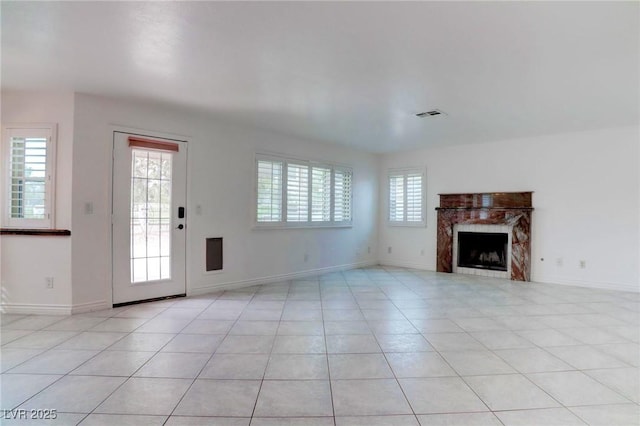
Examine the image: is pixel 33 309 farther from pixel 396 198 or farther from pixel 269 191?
pixel 396 198

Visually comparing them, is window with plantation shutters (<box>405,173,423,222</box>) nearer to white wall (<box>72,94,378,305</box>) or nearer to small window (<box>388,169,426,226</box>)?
small window (<box>388,169,426,226</box>)

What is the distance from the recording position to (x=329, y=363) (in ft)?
8.14

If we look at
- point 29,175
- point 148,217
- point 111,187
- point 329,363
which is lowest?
point 329,363

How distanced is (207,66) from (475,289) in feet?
15.1

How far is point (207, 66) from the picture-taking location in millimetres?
2891

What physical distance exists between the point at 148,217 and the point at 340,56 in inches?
118

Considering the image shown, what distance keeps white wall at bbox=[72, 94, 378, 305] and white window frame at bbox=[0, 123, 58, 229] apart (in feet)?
0.81

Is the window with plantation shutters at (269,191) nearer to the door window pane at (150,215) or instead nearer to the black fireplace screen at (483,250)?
the door window pane at (150,215)

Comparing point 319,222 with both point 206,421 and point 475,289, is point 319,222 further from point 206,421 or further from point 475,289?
point 206,421

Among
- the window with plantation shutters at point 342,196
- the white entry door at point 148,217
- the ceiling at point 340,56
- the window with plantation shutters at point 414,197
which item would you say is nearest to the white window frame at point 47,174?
the ceiling at point 340,56

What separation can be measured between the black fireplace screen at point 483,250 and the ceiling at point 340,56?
2416mm

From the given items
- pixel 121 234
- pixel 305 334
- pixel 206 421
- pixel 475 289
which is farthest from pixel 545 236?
pixel 121 234

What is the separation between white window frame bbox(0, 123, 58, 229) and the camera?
3.56 m

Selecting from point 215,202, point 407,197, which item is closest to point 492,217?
point 407,197
